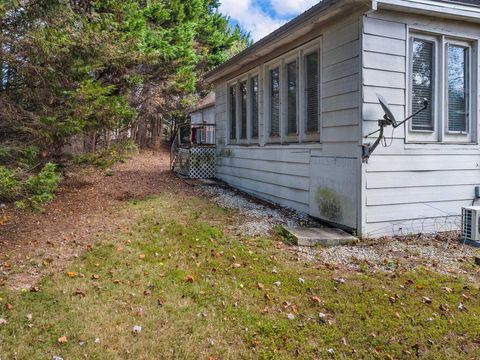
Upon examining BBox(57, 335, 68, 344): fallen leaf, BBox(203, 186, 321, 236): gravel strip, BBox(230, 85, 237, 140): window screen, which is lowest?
BBox(57, 335, 68, 344): fallen leaf

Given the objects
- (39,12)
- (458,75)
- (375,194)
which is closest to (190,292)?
(375,194)

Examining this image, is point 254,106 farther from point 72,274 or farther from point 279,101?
point 72,274

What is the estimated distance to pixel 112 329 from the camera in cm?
299

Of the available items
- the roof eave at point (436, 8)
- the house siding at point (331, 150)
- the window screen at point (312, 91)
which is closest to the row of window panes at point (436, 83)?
the roof eave at point (436, 8)

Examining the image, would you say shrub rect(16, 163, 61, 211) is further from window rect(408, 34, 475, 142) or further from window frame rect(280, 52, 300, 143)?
window rect(408, 34, 475, 142)

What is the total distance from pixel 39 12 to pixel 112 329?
4.63m

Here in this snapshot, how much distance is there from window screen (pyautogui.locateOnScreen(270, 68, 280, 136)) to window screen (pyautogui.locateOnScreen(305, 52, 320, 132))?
1055 millimetres

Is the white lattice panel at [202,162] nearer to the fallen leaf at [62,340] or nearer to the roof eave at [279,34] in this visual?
the roof eave at [279,34]

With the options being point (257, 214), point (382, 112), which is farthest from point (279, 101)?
point (382, 112)

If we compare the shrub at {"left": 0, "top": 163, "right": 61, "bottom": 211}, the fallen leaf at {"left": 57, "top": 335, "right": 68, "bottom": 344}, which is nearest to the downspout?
the fallen leaf at {"left": 57, "top": 335, "right": 68, "bottom": 344}

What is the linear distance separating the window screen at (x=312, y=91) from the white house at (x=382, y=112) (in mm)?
17

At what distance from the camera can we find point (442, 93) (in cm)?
570

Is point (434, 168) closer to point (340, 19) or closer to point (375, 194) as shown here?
point (375, 194)

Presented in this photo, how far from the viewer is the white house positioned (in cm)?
524
